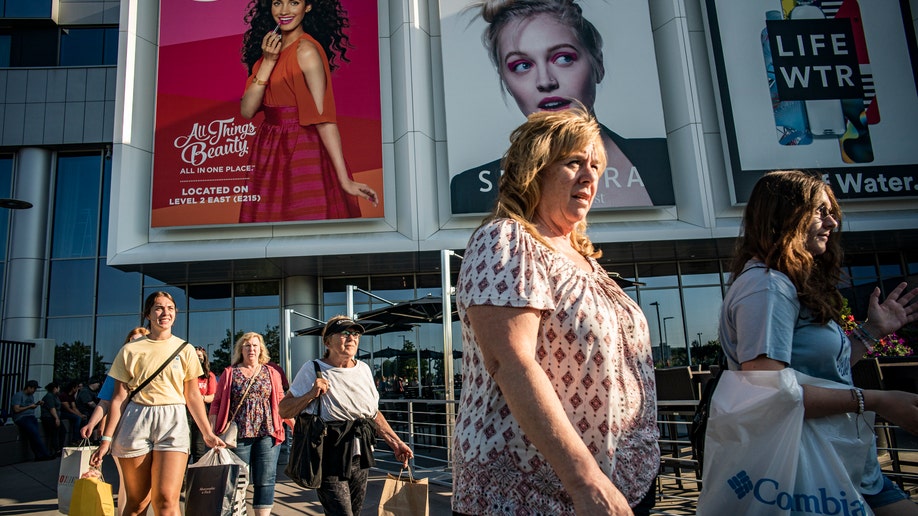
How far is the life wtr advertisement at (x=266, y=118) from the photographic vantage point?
15.4 meters

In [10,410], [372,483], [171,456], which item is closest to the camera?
[171,456]

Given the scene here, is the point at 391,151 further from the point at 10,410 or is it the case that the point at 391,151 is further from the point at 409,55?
the point at 10,410

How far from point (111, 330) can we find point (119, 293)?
1169 millimetres

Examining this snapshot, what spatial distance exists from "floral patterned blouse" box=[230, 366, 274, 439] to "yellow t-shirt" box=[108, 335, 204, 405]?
3.23 ft

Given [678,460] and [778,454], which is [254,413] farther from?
[778,454]

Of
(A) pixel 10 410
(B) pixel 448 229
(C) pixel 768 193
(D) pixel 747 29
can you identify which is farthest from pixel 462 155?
(C) pixel 768 193

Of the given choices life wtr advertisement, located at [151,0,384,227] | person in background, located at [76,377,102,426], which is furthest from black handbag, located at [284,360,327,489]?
person in background, located at [76,377,102,426]

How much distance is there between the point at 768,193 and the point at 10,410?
1546 centimetres

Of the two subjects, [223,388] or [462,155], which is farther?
[462,155]

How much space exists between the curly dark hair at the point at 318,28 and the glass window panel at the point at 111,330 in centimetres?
911

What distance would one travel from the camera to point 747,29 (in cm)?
1606

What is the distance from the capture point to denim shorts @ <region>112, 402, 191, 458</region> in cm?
449

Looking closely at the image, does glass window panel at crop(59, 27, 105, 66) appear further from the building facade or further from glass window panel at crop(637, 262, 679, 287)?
glass window panel at crop(637, 262, 679, 287)

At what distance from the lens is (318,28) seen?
1631 centimetres
